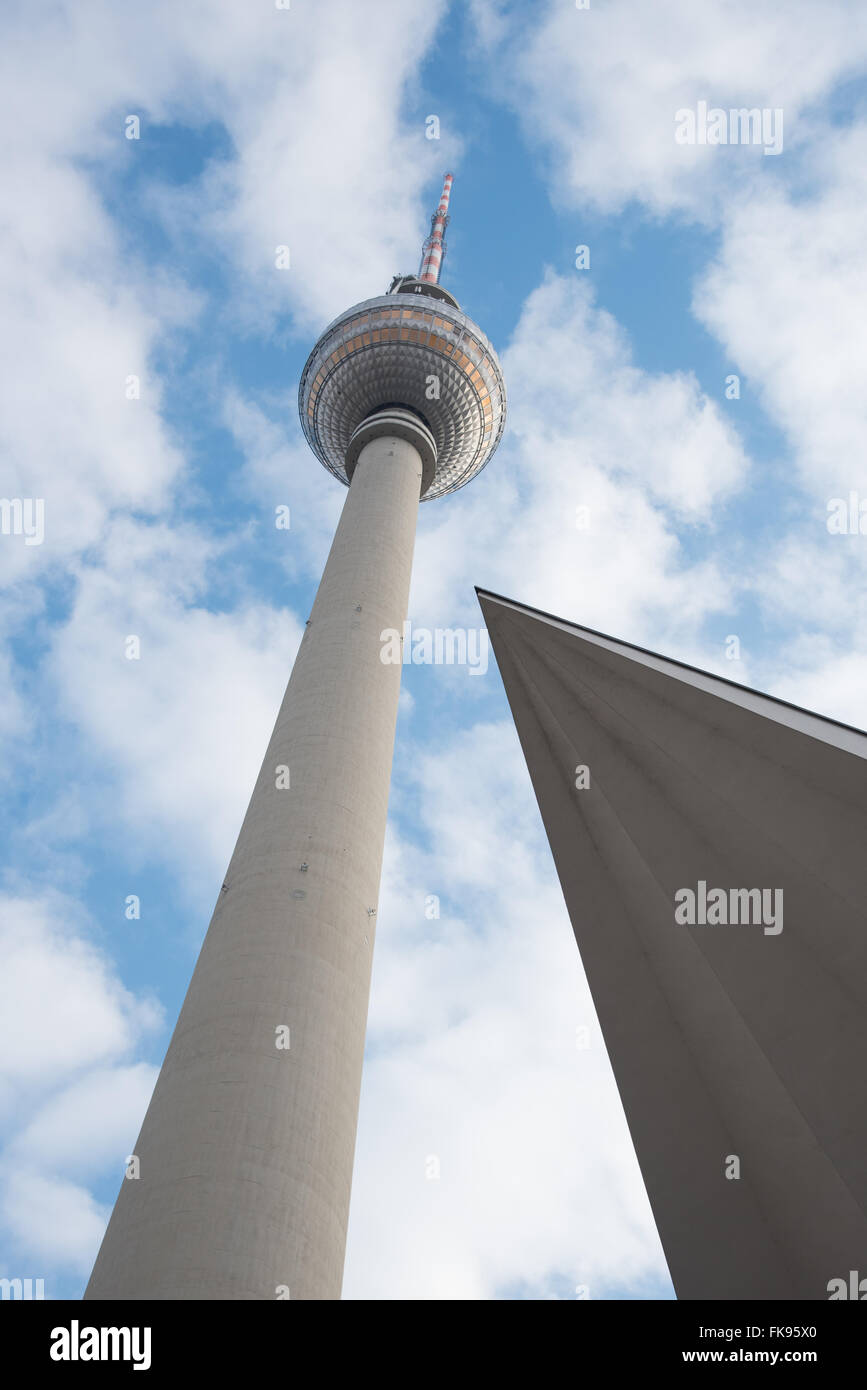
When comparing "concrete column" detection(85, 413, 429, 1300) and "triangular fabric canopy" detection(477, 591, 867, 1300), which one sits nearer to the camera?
"triangular fabric canopy" detection(477, 591, 867, 1300)

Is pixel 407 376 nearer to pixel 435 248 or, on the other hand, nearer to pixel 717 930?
pixel 435 248

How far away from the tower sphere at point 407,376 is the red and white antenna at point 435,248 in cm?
1354

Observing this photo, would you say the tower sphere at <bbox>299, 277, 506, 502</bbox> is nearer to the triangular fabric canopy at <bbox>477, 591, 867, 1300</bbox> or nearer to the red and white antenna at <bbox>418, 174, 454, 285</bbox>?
the red and white antenna at <bbox>418, 174, 454, 285</bbox>

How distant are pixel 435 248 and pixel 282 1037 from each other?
6293 centimetres

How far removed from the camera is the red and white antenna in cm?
6750

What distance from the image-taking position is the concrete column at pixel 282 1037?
17.7 meters

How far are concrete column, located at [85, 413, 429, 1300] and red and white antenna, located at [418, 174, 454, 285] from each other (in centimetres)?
4276

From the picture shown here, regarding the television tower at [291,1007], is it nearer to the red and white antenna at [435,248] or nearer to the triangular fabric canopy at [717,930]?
the triangular fabric canopy at [717,930]

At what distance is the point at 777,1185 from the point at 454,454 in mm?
47487

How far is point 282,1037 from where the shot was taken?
69.9ft

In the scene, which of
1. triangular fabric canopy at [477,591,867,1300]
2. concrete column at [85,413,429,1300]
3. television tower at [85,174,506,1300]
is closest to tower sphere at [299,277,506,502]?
television tower at [85,174,506,1300]

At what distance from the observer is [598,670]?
12422 millimetres

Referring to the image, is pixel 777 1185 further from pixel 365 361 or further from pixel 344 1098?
pixel 365 361
